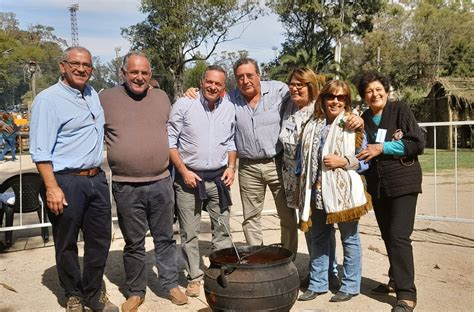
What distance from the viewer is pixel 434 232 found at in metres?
6.73

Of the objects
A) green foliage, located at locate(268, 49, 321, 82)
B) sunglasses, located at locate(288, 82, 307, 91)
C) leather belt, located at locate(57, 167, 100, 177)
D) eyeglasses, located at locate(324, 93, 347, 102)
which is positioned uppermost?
green foliage, located at locate(268, 49, 321, 82)

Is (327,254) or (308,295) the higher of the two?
(327,254)

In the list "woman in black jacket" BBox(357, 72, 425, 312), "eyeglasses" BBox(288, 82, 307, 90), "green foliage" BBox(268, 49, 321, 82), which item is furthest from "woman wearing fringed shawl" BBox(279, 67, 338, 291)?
"green foliage" BBox(268, 49, 321, 82)

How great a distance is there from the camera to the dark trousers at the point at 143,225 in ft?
13.6

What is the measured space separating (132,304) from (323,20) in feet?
108

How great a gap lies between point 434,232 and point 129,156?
456cm

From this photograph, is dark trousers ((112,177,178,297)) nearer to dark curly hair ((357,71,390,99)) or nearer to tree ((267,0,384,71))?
dark curly hair ((357,71,390,99))

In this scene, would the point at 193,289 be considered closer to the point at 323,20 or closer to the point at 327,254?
the point at 327,254

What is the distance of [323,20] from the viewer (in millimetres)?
34688

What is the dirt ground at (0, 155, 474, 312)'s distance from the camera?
14.1ft

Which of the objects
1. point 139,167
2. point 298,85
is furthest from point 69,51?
point 298,85

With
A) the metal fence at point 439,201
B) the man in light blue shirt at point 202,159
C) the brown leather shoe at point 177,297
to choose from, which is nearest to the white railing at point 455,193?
the metal fence at point 439,201

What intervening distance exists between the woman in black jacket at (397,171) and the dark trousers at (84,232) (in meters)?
2.14

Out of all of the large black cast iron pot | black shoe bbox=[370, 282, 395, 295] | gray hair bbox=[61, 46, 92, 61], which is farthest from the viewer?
black shoe bbox=[370, 282, 395, 295]
